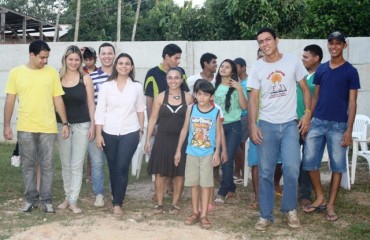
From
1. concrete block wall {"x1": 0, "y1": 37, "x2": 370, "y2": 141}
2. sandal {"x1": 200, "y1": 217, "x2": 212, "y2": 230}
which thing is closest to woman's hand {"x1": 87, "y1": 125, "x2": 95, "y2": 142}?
sandal {"x1": 200, "y1": 217, "x2": 212, "y2": 230}

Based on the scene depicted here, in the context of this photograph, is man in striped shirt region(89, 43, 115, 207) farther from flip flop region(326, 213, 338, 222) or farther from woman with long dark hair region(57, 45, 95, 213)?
flip flop region(326, 213, 338, 222)

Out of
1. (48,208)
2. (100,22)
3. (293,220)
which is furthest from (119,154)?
(100,22)

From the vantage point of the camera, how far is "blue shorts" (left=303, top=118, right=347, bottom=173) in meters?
5.82

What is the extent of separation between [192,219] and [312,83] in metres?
2.07

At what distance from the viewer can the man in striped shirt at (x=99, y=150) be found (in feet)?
20.6

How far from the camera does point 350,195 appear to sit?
698cm

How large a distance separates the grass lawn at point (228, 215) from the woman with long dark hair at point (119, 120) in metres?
0.53

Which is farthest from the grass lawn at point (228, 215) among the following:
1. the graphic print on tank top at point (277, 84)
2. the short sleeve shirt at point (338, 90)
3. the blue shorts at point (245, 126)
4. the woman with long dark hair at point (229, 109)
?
the graphic print on tank top at point (277, 84)

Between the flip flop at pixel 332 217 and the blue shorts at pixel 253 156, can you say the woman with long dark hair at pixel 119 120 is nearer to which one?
the blue shorts at pixel 253 156

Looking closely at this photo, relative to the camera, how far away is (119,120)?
5.91 metres

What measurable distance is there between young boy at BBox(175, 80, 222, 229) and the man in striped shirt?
1.18 metres

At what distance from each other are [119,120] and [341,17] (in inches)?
357

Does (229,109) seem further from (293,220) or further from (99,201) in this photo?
(99,201)

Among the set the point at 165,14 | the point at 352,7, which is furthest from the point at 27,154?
the point at 165,14
